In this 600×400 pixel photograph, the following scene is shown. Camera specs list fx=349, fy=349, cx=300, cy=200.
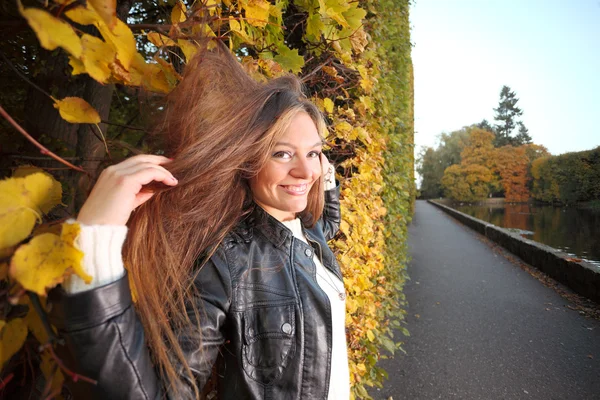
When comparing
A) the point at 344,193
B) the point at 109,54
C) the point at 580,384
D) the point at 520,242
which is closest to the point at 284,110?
the point at 109,54

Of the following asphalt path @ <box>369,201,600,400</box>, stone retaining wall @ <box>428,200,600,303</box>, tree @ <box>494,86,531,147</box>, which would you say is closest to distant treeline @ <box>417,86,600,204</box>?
tree @ <box>494,86,531,147</box>

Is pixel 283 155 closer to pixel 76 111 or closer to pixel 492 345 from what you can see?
pixel 76 111

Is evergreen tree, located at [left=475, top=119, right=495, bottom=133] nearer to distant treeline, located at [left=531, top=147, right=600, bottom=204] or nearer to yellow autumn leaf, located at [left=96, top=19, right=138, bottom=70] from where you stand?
distant treeline, located at [left=531, top=147, right=600, bottom=204]

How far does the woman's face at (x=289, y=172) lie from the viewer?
1.59m

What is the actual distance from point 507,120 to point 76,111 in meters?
92.1

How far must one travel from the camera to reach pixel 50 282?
689mm

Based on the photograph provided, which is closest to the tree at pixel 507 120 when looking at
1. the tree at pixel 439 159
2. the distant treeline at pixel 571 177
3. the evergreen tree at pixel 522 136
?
the evergreen tree at pixel 522 136

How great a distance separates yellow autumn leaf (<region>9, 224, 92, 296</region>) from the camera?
66 centimetres

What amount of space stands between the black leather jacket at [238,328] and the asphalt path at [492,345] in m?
3.10

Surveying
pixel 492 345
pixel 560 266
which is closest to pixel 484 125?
pixel 560 266

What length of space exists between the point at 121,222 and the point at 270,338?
0.71 m

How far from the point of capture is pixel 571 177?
31.4 m

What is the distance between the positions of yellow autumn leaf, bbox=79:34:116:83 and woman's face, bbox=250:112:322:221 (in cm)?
81

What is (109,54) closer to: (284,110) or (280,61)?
(284,110)
